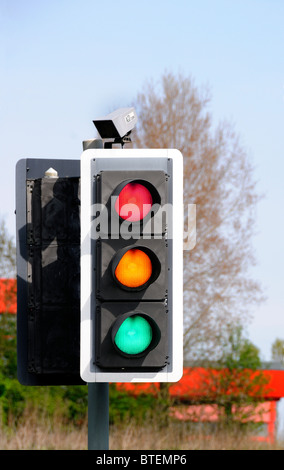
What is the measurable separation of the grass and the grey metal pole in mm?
12531

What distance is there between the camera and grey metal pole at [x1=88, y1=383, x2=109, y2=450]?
377cm

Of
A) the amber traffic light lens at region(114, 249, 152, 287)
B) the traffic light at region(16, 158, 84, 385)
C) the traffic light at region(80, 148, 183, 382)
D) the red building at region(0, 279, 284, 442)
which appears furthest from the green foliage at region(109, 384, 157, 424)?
the amber traffic light lens at region(114, 249, 152, 287)

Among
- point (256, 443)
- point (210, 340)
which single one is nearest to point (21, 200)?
point (256, 443)

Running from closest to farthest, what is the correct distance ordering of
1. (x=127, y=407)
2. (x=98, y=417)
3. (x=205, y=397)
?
1. (x=98, y=417)
2. (x=127, y=407)
3. (x=205, y=397)

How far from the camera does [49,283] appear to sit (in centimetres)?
405

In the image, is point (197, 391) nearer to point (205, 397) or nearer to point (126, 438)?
point (205, 397)

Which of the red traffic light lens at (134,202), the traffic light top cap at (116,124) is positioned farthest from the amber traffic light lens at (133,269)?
the traffic light top cap at (116,124)

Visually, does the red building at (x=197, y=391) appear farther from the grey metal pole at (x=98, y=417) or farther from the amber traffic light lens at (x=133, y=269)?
the amber traffic light lens at (x=133, y=269)

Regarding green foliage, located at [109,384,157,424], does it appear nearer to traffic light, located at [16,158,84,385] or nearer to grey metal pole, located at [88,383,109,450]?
traffic light, located at [16,158,84,385]

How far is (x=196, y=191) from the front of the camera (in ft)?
72.4

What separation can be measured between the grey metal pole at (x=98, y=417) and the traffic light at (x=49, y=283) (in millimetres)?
286

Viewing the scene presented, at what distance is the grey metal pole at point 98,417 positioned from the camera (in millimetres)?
3770

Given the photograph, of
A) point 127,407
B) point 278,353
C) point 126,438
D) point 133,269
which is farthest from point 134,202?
point 278,353

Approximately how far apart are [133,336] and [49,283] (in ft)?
2.47
